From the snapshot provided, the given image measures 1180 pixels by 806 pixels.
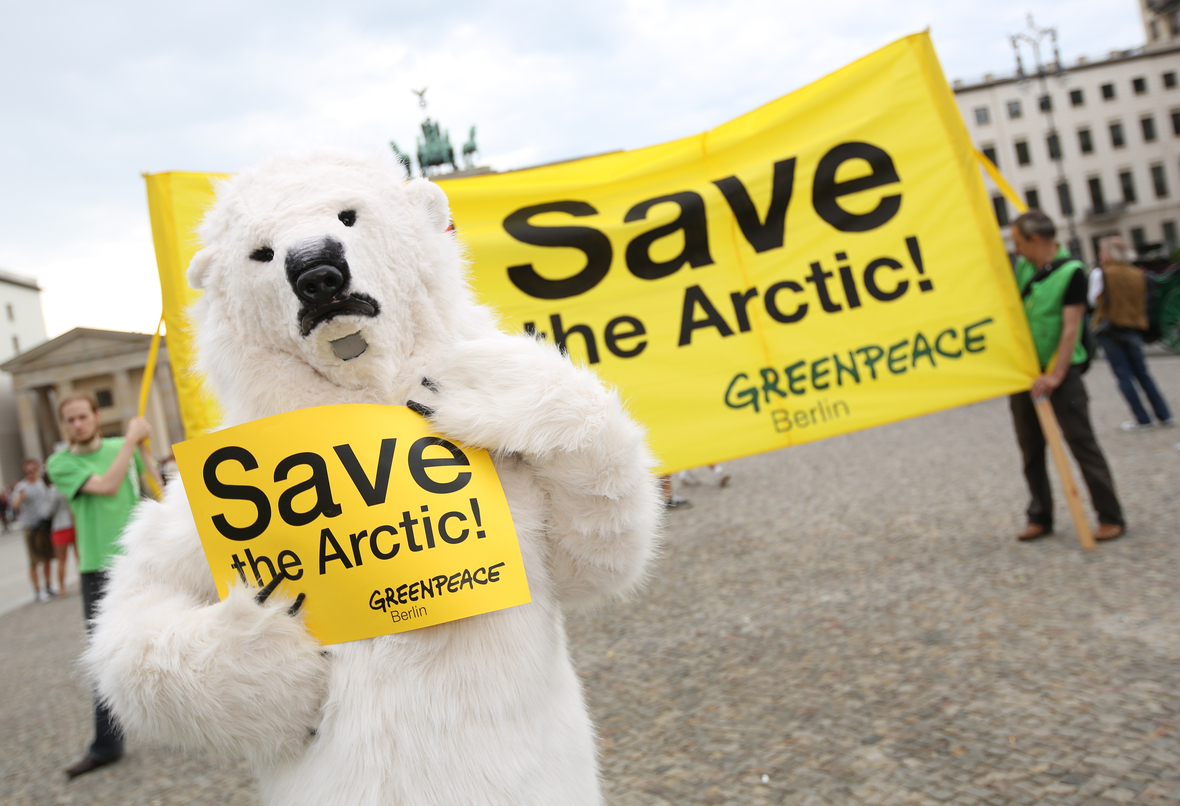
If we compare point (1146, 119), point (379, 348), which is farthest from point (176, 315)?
point (1146, 119)

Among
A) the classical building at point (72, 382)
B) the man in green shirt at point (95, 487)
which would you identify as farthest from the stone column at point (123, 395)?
the man in green shirt at point (95, 487)

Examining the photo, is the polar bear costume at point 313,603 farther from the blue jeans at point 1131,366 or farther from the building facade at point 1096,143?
the building facade at point 1096,143

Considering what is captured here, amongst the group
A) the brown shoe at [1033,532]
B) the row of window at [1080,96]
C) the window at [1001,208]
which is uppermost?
the row of window at [1080,96]

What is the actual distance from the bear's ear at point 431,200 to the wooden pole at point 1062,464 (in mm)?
3953

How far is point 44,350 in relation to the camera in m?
48.1

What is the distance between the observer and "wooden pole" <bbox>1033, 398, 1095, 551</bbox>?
4417 millimetres

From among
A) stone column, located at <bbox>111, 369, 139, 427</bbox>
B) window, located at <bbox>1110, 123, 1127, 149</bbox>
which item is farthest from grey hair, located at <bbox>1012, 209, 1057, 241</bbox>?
window, located at <bbox>1110, 123, 1127, 149</bbox>

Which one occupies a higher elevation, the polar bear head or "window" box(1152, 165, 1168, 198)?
"window" box(1152, 165, 1168, 198)

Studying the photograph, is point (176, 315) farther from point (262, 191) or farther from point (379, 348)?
point (379, 348)

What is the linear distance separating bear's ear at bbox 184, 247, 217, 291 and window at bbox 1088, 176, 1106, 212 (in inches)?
2751

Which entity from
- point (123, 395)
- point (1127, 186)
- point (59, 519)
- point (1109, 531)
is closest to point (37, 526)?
point (59, 519)

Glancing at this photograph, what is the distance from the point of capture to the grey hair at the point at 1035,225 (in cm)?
484

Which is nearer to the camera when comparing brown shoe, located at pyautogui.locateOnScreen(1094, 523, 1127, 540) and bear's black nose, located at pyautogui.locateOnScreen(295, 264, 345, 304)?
bear's black nose, located at pyautogui.locateOnScreen(295, 264, 345, 304)

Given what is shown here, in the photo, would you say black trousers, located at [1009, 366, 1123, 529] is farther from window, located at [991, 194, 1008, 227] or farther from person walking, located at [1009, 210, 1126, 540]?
window, located at [991, 194, 1008, 227]
